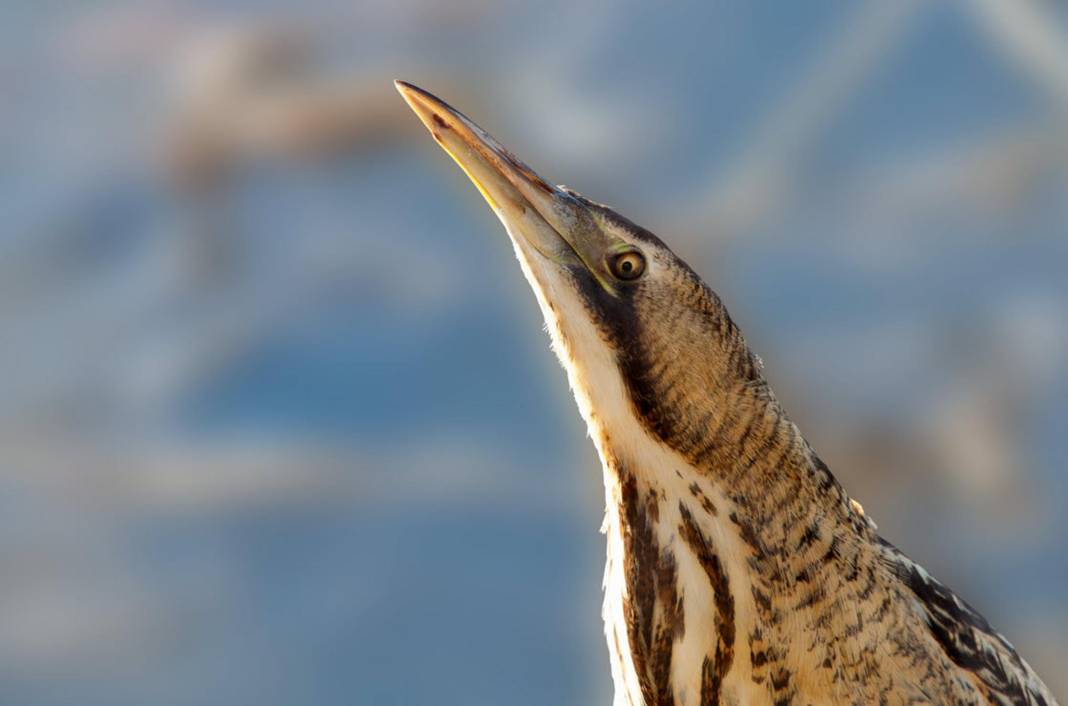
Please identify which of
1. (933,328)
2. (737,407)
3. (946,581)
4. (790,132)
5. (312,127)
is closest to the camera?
(737,407)

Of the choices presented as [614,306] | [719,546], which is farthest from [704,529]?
[614,306]

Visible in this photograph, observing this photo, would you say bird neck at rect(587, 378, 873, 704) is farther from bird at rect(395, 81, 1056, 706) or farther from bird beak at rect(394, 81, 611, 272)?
bird beak at rect(394, 81, 611, 272)

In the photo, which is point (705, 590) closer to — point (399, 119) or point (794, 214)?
point (794, 214)

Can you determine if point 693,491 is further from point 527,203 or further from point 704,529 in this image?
point 527,203

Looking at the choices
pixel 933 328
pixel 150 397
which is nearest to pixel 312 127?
pixel 150 397

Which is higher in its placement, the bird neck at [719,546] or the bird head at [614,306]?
the bird head at [614,306]

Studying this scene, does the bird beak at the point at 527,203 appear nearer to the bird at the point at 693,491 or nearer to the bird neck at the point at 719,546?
the bird at the point at 693,491

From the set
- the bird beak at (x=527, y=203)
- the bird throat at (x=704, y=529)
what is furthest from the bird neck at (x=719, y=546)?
the bird beak at (x=527, y=203)

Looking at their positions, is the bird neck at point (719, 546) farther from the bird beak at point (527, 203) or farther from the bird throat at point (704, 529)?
the bird beak at point (527, 203)
